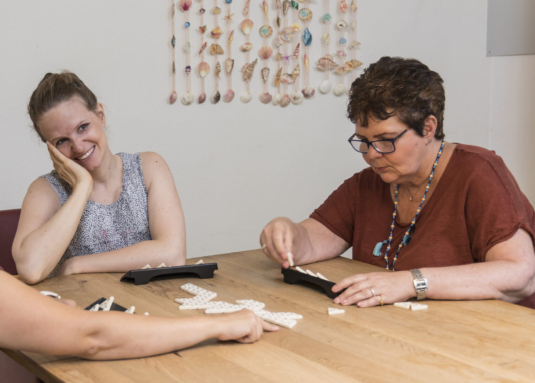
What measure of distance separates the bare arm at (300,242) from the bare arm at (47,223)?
24.0 inches

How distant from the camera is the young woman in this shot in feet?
5.80

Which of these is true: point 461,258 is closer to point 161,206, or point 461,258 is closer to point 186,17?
point 161,206

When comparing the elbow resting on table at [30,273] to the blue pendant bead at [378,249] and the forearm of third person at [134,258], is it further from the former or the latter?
the blue pendant bead at [378,249]

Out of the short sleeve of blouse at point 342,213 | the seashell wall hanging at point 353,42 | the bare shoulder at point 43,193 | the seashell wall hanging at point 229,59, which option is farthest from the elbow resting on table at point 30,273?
the seashell wall hanging at point 353,42

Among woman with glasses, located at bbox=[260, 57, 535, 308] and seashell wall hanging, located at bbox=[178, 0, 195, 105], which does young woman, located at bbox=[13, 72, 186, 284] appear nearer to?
woman with glasses, located at bbox=[260, 57, 535, 308]

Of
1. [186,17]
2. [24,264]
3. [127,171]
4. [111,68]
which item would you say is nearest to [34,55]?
[111,68]

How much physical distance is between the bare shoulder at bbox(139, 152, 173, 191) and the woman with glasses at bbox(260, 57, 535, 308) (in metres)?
0.53

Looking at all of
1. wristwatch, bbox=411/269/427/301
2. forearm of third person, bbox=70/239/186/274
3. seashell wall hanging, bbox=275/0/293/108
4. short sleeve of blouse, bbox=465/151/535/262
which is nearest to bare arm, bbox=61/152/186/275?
forearm of third person, bbox=70/239/186/274

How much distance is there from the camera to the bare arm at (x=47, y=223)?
66.6 inches

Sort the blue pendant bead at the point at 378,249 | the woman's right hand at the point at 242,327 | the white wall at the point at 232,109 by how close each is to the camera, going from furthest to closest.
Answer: the white wall at the point at 232,109
the blue pendant bead at the point at 378,249
the woman's right hand at the point at 242,327

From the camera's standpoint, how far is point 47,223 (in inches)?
70.8

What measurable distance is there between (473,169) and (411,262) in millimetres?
336

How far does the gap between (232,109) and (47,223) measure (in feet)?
5.91

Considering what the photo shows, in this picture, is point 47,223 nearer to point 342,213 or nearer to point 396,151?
point 342,213
